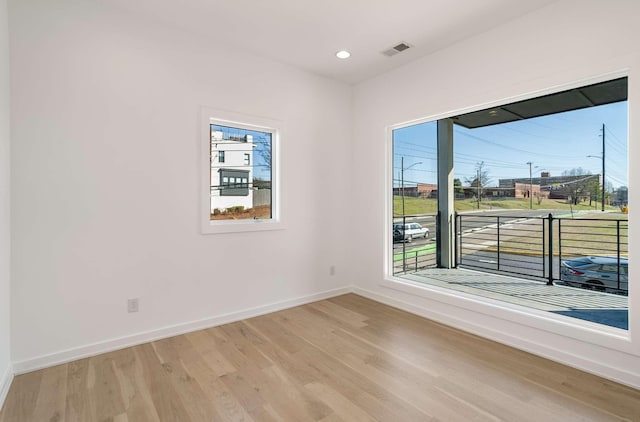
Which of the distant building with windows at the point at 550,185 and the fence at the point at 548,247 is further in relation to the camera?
the distant building with windows at the point at 550,185

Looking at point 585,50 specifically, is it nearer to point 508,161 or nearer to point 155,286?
point 508,161

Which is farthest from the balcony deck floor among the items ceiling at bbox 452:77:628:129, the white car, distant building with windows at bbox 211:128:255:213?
distant building with windows at bbox 211:128:255:213

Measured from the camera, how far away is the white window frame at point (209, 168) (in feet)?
10.2

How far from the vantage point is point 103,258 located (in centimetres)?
263

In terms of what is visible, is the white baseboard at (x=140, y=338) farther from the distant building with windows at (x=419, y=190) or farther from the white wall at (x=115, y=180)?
the distant building with windows at (x=419, y=190)

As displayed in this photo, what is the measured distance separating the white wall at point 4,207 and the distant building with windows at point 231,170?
1502 mm

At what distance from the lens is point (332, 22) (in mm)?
2814

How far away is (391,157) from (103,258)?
318cm

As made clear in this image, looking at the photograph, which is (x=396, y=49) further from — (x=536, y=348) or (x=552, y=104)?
(x=536, y=348)

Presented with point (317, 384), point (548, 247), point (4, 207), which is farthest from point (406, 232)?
point (4, 207)

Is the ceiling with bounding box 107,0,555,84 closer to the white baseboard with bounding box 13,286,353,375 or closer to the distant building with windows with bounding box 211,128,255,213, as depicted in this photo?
the distant building with windows with bounding box 211,128,255,213

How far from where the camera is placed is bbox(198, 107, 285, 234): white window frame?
312 centimetres

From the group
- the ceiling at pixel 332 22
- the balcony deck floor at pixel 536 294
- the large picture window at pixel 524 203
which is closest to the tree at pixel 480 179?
the large picture window at pixel 524 203

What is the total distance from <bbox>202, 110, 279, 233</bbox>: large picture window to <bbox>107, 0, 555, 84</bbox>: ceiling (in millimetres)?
794
